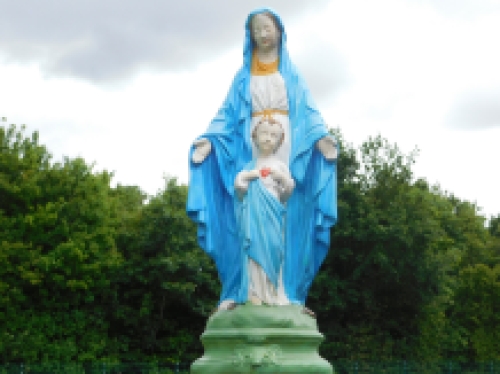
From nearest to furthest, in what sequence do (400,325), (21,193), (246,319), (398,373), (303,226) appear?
(246,319) < (303,226) < (398,373) < (21,193) < (400,325)

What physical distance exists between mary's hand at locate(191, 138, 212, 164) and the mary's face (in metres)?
1.77

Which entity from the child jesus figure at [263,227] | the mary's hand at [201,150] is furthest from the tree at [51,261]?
the child jesus figure at [263,227]

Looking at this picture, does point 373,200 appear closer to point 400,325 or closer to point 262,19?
point 400,325

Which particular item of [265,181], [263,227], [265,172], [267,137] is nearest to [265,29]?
[267,137]

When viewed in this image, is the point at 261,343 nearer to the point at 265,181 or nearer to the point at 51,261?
the point at 265,181

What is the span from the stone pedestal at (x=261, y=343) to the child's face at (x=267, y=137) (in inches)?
91.2

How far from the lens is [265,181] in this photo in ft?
36.6

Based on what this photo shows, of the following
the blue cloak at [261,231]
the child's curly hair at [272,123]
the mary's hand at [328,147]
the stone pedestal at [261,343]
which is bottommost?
the stone pedestal at [261,343]

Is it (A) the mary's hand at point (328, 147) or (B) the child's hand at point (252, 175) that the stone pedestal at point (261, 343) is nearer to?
(B) the child's hand at point (252, 175)

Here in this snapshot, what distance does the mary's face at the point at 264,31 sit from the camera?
12102 millimetres

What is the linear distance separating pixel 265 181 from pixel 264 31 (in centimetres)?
250

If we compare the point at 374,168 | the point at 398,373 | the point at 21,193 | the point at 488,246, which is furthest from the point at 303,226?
the point at 488,246

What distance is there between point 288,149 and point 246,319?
2724 mm

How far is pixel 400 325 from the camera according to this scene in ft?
113
